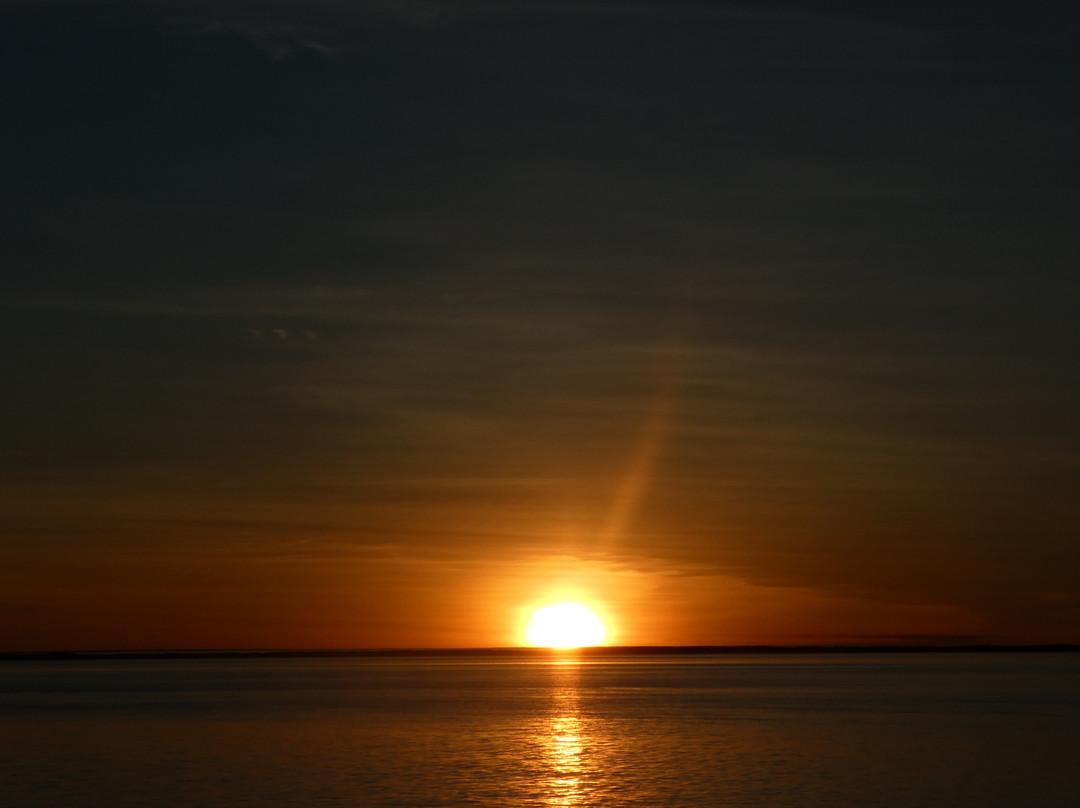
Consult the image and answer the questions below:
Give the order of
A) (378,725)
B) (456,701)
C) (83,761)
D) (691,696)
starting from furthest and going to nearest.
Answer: (691,696)
(456,701)
(378,725)
(83,761)

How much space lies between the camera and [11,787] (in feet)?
171

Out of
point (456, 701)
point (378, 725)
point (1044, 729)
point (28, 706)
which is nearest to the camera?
point (1044, 729)

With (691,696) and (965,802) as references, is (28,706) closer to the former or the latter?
(691,696)

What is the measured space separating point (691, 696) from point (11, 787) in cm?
9251

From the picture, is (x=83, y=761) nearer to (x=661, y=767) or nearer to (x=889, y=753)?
(x=661, y=767)

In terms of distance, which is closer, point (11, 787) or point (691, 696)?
point (11, 787)

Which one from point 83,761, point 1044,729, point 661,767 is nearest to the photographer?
point 661,767

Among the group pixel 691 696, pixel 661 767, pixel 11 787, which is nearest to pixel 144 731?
pixel 11 787

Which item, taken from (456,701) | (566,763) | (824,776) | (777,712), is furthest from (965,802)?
(456,701)

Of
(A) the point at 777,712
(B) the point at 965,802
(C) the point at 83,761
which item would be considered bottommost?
(B) the point at 965,802

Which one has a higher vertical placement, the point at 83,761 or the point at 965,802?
the point at 83,761

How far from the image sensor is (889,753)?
6538 centimetres

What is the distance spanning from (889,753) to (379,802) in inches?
1135

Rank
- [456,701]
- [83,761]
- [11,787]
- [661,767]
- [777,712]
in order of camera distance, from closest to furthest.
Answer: [11,787] → [661,767] → [83,761] → [777,712] → [456,701]
